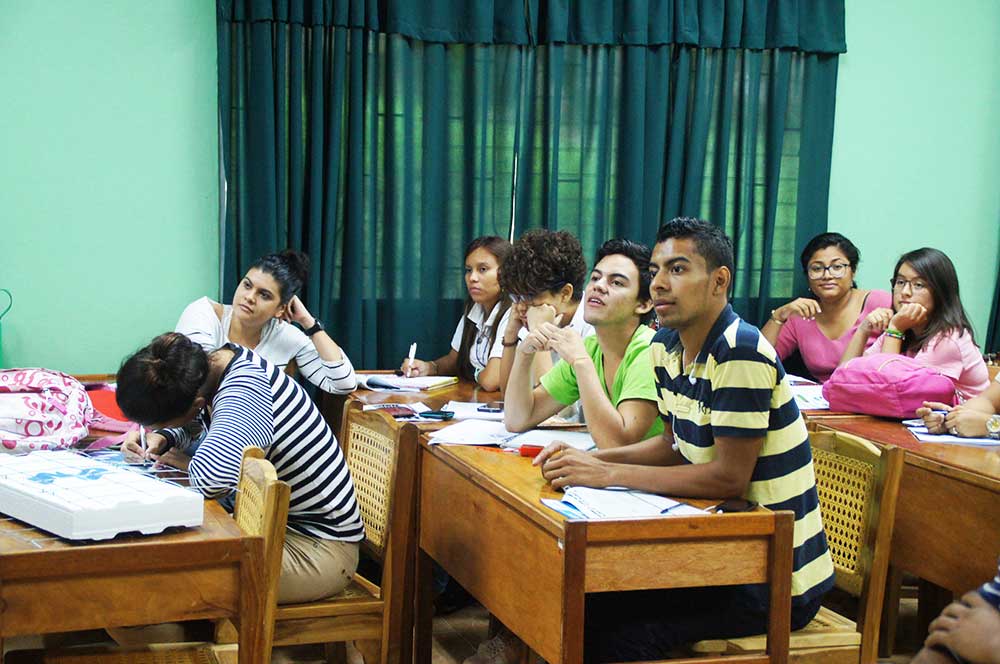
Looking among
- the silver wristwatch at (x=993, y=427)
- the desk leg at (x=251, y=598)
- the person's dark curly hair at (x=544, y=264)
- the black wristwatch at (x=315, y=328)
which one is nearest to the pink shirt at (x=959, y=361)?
the silver wristwatch at (x=993, y=427)

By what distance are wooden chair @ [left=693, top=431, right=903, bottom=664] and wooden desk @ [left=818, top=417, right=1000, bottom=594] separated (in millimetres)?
364

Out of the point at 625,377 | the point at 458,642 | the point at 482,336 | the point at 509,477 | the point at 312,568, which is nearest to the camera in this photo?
the point at 509,477

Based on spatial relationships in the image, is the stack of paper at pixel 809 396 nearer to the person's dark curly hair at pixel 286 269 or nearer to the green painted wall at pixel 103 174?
the person's dark curly hair at pixel 286 269

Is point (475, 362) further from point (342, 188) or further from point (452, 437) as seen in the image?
point (452, 437)

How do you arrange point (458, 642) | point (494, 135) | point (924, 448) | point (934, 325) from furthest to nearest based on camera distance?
point (494, 135)
point (934, 325)
point (458, 642)
point (924, 448)

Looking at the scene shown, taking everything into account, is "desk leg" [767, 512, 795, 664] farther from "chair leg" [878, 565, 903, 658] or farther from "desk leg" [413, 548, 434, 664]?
"chair leg" [878, 565, 903, 658]

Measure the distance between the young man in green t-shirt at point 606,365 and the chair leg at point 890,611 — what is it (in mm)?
965

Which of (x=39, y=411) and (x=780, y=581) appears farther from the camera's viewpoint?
(x=39, y=411)

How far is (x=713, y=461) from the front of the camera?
2.04 metres

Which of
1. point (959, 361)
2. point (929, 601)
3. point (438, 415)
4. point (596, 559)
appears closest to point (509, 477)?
point (596, 559)

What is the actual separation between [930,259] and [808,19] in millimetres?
1450

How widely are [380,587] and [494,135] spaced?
2.46 meters

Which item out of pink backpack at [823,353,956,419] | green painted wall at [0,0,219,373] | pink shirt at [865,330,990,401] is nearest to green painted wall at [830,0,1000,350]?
pink shirt at [865,330,990,401]

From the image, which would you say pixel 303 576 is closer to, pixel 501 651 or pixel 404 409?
pixel 501 651
